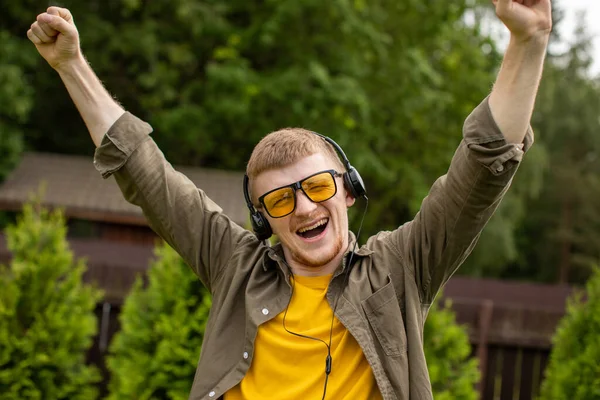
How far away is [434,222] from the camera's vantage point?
2.29 m

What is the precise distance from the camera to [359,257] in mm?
2512

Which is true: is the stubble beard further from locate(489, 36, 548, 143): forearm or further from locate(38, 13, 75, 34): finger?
locate(38, 13, 75, 34): finger

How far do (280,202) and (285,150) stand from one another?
17 cm

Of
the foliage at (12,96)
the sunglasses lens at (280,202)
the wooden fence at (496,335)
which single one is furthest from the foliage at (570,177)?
the sunglasses lens at (280,202)

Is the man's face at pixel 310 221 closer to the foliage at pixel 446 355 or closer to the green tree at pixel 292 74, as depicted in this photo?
the foliage at pixel 446 355

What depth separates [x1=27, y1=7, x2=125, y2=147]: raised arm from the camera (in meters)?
2.52

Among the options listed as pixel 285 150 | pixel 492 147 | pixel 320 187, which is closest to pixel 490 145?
pixel 492 147

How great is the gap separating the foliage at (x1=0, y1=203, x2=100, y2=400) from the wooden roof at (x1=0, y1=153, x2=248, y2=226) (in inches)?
422

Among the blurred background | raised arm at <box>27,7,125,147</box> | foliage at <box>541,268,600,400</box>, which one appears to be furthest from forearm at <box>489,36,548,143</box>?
the blurred background

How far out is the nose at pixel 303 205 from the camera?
2.44 metres

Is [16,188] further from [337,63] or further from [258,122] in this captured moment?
[337,63]

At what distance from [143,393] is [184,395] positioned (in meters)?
0.31

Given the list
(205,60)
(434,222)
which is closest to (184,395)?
(434,222)

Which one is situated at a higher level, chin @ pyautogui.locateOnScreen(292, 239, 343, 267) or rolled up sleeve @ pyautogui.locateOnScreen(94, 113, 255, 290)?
rolled up sleeve @ pyautogui.locateOnScreen(94, 113, 255, 290)
